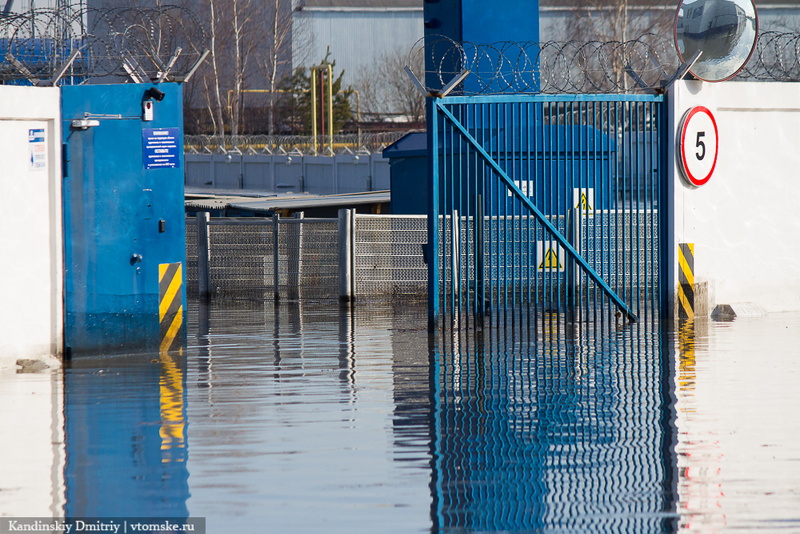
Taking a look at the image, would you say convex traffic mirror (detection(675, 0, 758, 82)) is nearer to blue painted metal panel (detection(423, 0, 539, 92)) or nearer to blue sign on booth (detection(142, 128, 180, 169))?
blue painted metal panel (detection(423, 0, 539, 92))

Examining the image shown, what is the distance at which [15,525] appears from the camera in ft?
19.2

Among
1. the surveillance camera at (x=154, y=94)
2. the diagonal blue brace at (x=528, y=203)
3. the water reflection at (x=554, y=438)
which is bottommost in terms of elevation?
the water reflection at (x=554, y=438)

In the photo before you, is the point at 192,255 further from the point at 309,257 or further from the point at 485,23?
the point at 485,23

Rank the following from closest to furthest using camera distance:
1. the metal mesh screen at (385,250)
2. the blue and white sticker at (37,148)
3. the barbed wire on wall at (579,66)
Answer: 1. the blue and white sticker at (37,148)
2. the barbed wire on wall at (579,66)
3. the metal mesh screen at (385,250)

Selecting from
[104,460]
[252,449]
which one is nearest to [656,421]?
[252,449]

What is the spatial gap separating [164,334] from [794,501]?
22.6 ft

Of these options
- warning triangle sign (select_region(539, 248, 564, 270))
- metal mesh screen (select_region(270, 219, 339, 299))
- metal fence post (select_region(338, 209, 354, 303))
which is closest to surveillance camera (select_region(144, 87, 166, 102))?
warning triangle sign (select_region(539, 248, 564, 270))

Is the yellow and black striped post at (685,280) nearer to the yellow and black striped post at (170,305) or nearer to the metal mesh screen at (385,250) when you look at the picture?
the metal mesh screen at (385,250)

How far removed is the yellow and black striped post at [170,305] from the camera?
37.3 feet

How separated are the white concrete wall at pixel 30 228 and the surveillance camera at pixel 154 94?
0.87m

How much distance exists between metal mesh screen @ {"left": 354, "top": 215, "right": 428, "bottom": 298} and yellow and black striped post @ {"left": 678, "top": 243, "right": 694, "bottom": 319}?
4.50m

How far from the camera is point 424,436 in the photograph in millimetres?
7715

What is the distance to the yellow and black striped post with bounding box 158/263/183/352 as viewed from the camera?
11.4 m

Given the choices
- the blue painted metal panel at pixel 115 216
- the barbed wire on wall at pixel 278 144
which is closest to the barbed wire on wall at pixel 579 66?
the blue painted metal panel at pixel 115 216
